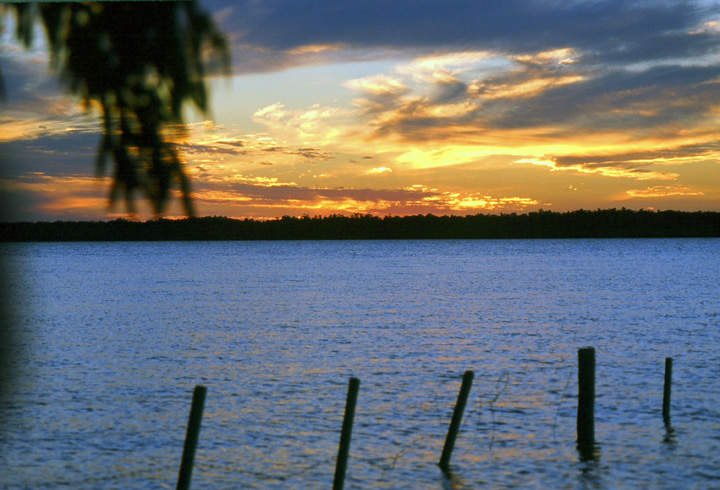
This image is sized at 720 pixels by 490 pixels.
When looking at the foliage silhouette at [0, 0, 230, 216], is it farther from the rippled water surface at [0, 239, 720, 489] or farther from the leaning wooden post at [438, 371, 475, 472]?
the leaning wooden post at [438, 371, 475, 472]

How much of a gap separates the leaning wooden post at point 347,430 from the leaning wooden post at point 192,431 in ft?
7.86

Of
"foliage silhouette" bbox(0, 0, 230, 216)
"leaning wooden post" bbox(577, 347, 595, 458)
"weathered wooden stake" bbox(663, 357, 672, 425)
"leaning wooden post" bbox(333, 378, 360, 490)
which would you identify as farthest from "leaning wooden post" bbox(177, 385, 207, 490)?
"weathered wooden stake" bbox(663, 357, 672, 425)

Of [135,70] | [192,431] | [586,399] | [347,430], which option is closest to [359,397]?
[586,399]

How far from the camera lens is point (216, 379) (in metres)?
34.9

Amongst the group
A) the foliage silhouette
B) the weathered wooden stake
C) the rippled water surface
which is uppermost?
the foliage silhouette

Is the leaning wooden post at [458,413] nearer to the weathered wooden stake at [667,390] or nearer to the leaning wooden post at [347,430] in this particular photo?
the leaning wooden post at [347,430]

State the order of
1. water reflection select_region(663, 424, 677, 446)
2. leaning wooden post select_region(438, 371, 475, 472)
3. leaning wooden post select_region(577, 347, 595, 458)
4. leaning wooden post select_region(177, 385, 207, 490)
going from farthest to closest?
water reflection select_region(663, 424, 677, 446) → leaning wooden post select_region(577, 347, 595, 458) → leaning wooden post select_region(438, 371, 475, 472) → leaning wooden post select_region(177, 385, 207, 490)

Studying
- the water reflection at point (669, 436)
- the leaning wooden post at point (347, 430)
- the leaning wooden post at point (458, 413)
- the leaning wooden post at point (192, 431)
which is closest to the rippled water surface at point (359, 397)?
the water reflection at point (669, 436)

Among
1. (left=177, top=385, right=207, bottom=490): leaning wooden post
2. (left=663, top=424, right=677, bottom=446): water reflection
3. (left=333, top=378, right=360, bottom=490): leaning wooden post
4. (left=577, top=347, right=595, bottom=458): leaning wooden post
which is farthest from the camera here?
(left=663, top=424, right=677, bottom=446): water reflection

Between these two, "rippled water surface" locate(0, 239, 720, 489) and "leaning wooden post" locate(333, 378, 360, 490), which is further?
"rippled water surface" locate(0, 239, 720, 489)

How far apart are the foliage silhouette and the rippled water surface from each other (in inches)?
14.6

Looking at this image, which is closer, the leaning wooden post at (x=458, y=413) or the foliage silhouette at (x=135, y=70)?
the foliage silhouette at (x=135, y=70)

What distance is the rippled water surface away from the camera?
1955 cm

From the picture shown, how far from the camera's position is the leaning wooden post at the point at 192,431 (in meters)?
11.7
